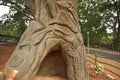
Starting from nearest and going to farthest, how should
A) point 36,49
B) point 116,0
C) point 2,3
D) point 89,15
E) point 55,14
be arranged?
point 36,49, point 55,14, point 2,3, point 116,0, point 89,15

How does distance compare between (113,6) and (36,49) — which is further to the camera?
(113,6)

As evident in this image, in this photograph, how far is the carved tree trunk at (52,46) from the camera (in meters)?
3.40

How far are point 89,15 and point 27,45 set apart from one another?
22.0 meters

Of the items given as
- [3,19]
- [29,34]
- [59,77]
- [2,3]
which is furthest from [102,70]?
[3,19]

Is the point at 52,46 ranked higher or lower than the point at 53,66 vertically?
higher

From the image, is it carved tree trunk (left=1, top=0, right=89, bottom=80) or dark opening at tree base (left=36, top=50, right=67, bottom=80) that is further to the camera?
dark opening at tree base (left=36, top=50, right=67, bottom=80)

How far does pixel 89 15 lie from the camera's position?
25.0m

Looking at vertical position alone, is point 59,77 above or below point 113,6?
below

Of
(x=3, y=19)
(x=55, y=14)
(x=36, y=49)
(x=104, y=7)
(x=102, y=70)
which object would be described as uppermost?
(x=104, y=7)

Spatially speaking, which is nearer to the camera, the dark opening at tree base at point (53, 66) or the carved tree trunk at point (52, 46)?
the carved tree trunk at point (52, 46)

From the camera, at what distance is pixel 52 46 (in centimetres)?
363

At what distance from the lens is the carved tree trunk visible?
11.1 ft

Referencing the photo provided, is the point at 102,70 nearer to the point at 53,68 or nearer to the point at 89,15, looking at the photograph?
the point at 53,68

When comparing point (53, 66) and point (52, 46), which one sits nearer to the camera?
point (52, 46)
